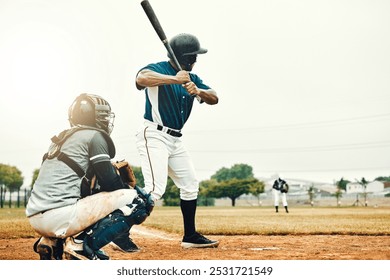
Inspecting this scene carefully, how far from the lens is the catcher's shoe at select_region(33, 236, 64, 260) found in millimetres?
3629

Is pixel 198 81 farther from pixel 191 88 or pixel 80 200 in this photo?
pixel 80 200

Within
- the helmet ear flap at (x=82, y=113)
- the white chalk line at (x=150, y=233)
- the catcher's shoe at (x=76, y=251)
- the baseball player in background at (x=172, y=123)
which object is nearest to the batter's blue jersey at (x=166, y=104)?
the baseball player in background at (x=172, y=123)

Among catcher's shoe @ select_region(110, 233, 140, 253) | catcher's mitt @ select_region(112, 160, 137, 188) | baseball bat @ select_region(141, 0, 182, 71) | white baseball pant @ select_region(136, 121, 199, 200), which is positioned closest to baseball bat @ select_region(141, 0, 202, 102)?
baseball bat @ select_region(141, 0, 182, 71)

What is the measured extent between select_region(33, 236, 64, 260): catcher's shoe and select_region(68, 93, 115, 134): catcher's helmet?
867 mm

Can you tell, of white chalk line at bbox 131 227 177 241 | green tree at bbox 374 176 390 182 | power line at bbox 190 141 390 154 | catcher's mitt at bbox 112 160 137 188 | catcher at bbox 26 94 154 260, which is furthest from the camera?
green tree at bbox 374 176 390 182

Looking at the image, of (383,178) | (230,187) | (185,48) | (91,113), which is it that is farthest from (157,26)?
(230,187)

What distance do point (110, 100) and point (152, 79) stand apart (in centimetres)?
81

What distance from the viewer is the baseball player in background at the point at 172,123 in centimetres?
413

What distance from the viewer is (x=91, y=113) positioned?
3.88 metres

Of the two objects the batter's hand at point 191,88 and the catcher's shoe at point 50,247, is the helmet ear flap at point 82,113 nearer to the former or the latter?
the batter's hand at point 191,88

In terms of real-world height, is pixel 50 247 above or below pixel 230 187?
below

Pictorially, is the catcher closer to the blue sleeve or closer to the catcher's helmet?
the catcher's helmet

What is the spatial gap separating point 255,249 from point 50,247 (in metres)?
1.80

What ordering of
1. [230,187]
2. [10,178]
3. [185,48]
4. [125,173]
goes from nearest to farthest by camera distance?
[125,173] < [185,48] < [10,178] < [230,187]
